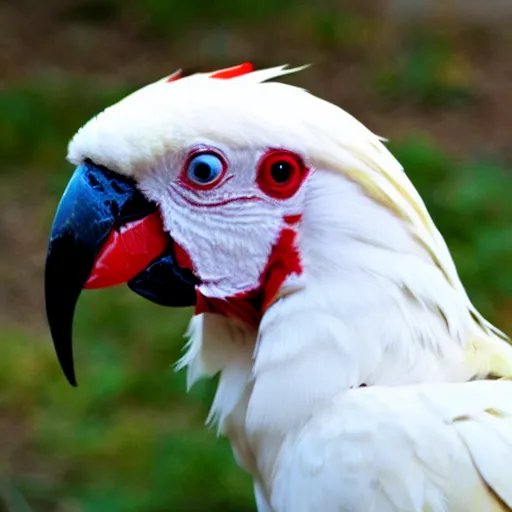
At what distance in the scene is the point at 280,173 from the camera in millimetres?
1392

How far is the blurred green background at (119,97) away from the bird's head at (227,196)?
119 cm

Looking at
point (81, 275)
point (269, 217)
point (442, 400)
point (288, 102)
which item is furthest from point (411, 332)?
point (81, 275)

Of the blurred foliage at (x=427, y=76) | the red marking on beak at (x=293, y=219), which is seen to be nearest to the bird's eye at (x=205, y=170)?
the red marking on beak at (x=293, y=219)

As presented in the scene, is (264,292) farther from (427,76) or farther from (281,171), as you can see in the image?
(427,76)

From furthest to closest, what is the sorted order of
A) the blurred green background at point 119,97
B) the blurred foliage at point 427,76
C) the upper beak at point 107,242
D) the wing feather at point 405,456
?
the blurred foliage at point 427,76 < the blurred green background at point 119,97 < the upper beak at point 107,242 < the wing feather at point 405,456

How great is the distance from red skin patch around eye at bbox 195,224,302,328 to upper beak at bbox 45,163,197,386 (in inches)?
1.9

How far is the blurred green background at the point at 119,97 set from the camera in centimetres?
279

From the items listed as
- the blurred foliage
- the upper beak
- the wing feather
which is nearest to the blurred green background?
the blurred foliage

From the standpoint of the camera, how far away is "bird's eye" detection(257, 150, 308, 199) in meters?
1.38

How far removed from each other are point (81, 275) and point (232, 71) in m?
0.37

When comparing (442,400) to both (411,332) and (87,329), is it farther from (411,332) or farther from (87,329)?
(87,329)

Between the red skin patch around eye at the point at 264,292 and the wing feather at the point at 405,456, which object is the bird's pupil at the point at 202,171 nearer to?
the red skin patch around eye at the point at 264,292

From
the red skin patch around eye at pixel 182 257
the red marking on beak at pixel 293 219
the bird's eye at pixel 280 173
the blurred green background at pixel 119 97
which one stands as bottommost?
the blurred green background at pixel 119 97

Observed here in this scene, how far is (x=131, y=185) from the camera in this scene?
1.42m
